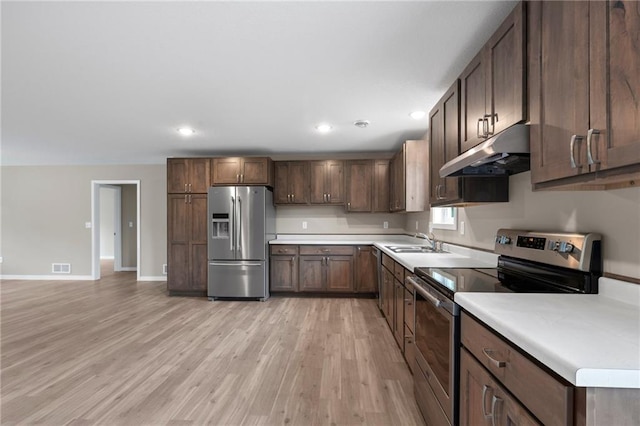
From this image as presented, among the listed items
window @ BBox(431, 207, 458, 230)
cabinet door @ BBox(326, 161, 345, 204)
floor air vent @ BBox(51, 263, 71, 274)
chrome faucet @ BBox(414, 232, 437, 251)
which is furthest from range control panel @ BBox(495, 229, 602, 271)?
floor air vent @ BBox(51, 263, 71, 274)

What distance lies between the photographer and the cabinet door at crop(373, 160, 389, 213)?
16.1ft

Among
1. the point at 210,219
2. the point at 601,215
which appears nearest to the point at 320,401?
the point at 601,215

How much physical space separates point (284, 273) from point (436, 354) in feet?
11.0

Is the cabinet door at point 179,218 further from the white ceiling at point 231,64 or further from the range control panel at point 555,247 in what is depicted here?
the range control panel at point 555,247

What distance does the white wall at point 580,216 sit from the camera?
120cm

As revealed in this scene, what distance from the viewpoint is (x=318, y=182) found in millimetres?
4941

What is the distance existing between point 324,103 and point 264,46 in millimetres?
1059

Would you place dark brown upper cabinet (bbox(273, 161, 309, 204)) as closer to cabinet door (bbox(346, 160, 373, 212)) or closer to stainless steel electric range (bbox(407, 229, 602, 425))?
cabinet door (bbox(346, 160, 373, 212))

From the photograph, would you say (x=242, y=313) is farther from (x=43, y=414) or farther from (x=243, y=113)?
(x=243, y=113)

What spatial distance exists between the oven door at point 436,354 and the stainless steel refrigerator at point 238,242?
2942 millimetres

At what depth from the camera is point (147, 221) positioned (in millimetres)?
5867

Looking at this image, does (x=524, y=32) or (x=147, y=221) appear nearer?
(x=524, y=32)

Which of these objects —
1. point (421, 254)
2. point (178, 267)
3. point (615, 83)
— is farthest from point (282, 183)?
point (615, 83)

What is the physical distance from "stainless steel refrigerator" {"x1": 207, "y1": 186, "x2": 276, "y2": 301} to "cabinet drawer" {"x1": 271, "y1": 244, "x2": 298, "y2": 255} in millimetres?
192
